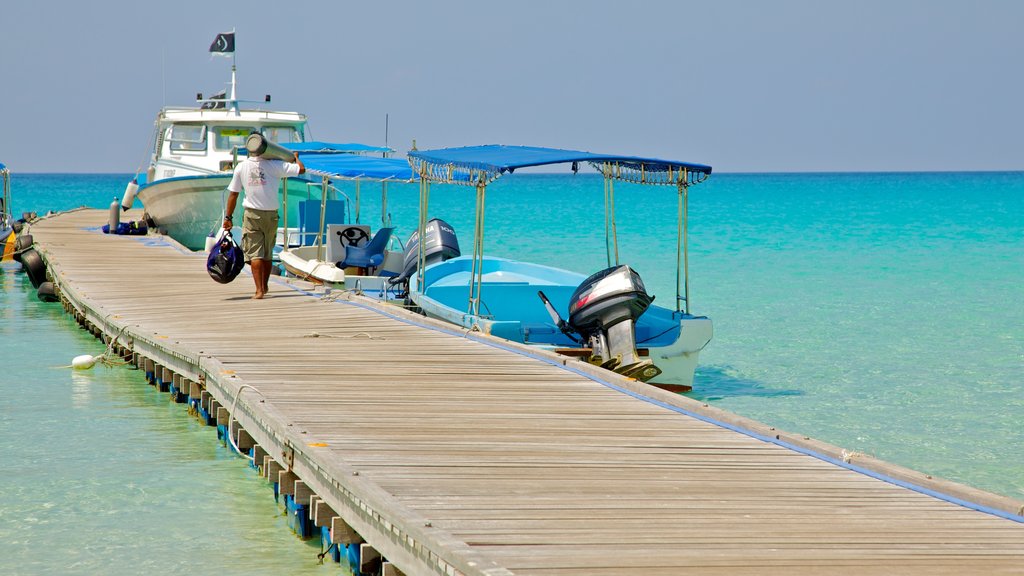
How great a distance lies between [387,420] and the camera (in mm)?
6273

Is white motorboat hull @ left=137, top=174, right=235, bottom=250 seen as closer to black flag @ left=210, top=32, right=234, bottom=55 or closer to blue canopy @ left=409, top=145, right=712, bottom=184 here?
black flag @ left=210, top=32, right=234, bottom=55

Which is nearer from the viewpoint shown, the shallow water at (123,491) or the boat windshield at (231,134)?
the shallow water at (123,491)

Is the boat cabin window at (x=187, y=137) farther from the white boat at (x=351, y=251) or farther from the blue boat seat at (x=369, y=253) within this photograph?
the blue boat seat at (x=369, y=253)

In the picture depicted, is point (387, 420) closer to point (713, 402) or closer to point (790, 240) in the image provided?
point (713, 402)

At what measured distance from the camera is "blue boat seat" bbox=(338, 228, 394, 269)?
50.0ft

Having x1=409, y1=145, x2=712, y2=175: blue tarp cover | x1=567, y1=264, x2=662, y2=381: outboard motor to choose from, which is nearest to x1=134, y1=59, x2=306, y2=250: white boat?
x1=409, y1=145, x2=712, y2=175: blue tarp cover

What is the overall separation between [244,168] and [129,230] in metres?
12.8

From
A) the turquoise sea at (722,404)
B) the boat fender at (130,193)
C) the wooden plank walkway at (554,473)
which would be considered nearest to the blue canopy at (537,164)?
the wooden plank walkway at (554,473)

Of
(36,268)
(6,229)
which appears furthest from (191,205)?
(6,229)

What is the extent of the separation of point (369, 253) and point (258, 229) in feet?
13.5

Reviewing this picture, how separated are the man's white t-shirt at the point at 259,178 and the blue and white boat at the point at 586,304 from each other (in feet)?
4.59

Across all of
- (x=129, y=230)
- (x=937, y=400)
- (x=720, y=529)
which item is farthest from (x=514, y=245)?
(x=720, y=529)

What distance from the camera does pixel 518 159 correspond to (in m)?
10.4

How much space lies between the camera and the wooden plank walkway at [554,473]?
Result: 4.17 m
